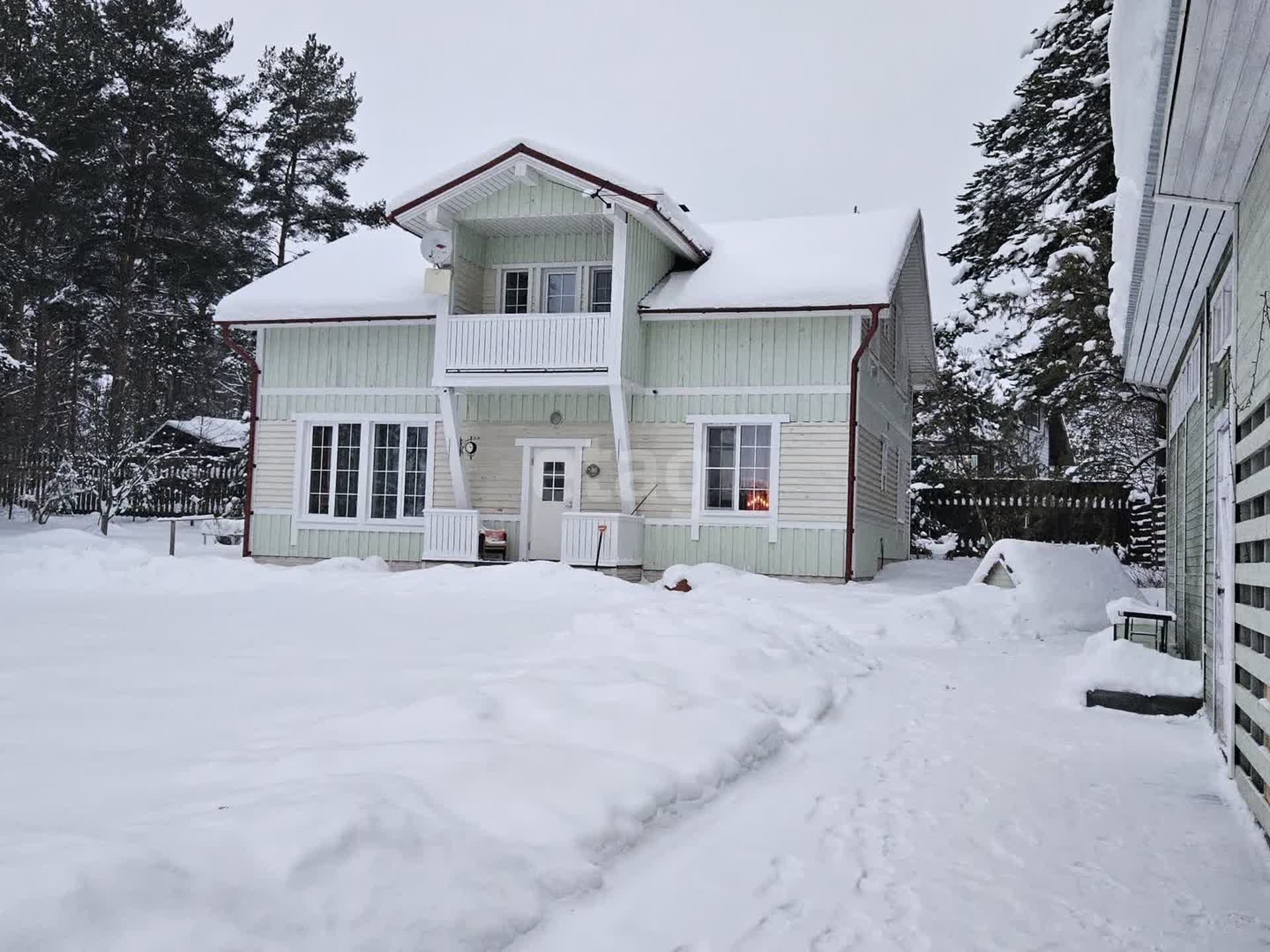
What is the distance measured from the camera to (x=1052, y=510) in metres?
20.0

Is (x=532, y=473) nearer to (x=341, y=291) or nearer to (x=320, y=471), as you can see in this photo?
(x=320, y=471)

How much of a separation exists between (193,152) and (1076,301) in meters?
23.2

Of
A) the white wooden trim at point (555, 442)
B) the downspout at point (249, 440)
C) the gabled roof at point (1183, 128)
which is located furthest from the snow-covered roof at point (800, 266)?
the gabled roof at point (1183, 128)

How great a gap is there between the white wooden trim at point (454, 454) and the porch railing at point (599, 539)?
5.70 ft

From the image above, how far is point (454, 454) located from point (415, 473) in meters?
1.25

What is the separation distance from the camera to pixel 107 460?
69.4 ft

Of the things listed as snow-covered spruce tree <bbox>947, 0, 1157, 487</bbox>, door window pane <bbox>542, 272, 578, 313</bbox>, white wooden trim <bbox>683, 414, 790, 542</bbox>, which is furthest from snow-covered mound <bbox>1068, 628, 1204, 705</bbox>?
door window pane <bbox>542, 272, 578, 313</bbox>

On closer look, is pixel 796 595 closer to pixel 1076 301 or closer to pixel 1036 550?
pixel 1036 550

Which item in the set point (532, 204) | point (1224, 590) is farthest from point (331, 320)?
point (1224, 590)

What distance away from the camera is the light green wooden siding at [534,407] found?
16453mm

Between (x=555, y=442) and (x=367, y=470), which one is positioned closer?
(x=555, y=442)

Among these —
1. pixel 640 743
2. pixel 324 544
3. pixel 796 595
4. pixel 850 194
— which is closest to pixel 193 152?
pixel 324 544

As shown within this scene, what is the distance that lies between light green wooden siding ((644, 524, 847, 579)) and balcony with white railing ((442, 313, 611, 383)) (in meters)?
2.71

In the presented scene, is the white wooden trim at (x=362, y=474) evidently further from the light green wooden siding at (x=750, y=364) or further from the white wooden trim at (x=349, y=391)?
the light green wooden siding at (x=750, y=364)
